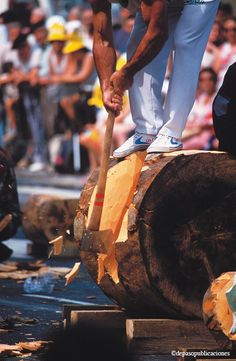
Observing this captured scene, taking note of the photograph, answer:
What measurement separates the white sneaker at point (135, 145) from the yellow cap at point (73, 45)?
37.5 ft

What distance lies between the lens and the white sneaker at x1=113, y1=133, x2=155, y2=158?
27.0ft

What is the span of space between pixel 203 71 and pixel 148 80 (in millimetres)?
8756

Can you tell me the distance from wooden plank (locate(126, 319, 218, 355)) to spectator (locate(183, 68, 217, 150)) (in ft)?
29.5

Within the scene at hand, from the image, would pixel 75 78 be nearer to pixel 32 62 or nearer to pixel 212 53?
pixel 32 62

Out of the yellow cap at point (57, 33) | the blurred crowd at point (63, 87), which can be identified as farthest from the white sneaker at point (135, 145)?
the yellow cap at point (57, 33)

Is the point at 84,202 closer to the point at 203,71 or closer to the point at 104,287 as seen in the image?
the point at 104,287

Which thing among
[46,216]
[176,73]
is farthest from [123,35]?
[176,73]

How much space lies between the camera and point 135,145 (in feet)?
27.1

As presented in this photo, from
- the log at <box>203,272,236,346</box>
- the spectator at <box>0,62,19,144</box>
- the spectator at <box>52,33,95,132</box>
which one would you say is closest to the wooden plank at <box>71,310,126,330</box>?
the log at <box>203,272,236,346</box>

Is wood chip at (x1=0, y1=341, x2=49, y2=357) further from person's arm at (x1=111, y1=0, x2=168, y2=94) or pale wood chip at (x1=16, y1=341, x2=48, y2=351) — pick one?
person's arm at (x1=111, y1=0, x2=168, y2=94)

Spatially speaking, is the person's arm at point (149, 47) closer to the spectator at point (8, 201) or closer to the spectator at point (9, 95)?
the spectator at point (8, 201)

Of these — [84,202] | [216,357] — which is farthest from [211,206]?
[216,357]

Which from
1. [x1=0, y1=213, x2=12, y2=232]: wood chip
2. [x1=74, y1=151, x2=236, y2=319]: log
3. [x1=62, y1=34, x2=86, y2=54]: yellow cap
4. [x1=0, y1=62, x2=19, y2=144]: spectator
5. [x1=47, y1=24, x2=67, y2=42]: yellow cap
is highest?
[x1=74, y1=151, x2=236, y2=319]: log

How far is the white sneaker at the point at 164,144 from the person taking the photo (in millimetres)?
8078
